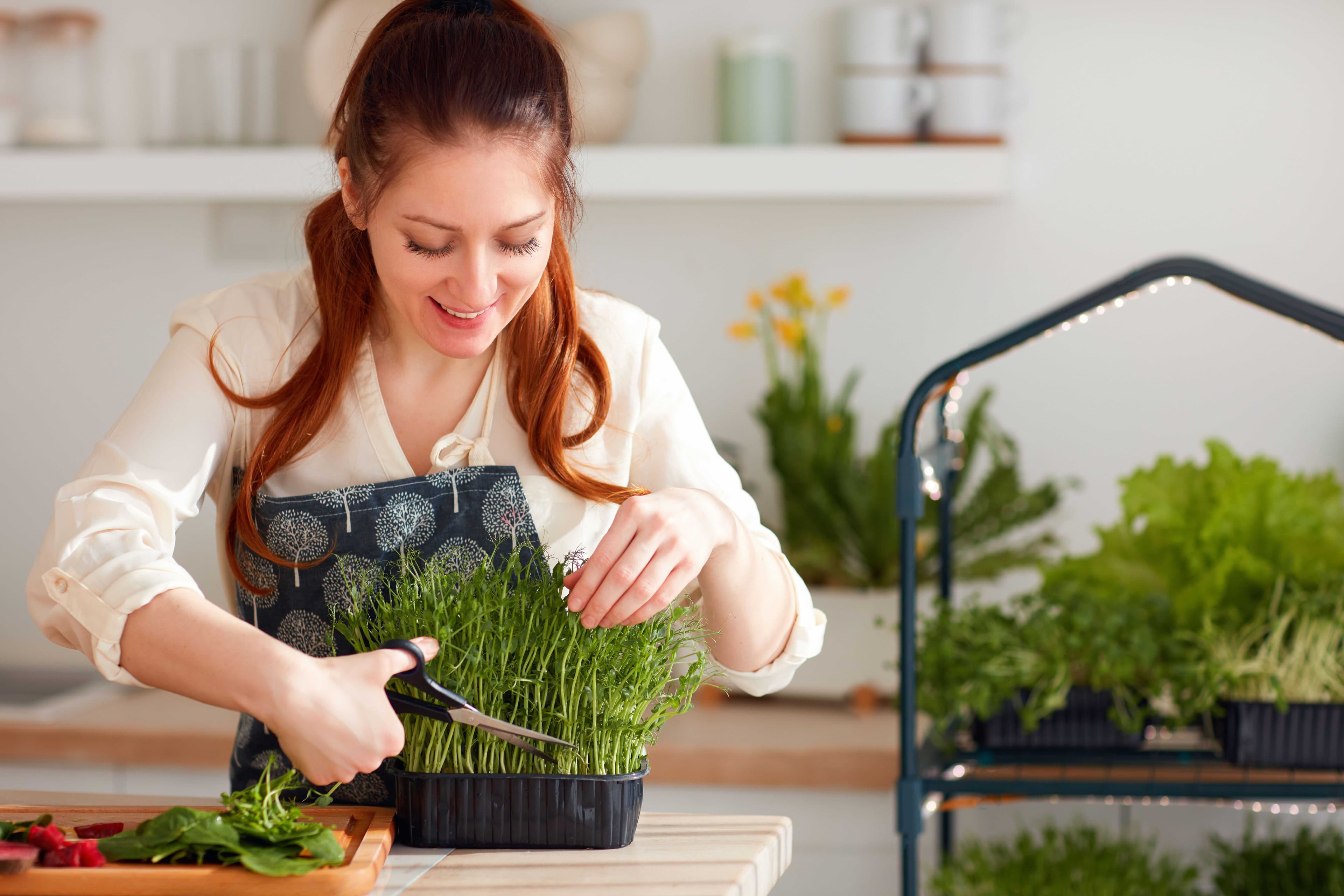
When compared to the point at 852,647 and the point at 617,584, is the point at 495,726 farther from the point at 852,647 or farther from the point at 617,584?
the point at 852,647

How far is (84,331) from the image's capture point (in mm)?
2375

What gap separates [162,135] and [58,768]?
108 cm

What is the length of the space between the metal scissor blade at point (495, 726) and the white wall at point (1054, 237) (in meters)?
1.50

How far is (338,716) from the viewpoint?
0.72 m

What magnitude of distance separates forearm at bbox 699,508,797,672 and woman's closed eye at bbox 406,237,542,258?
229 millimetres

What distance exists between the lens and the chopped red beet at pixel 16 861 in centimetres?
68

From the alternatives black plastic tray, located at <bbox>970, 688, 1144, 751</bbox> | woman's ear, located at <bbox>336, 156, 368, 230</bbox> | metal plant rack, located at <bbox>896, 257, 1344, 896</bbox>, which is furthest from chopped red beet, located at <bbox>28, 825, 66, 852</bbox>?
black plastic tray, located at <bbox>970, 688, 1144, 751</bbox>

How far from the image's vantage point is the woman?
0.77 m

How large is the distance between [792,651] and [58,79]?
1.93 metres

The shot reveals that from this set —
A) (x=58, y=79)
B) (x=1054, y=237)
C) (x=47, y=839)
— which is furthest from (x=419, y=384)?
(x=58, y=79)

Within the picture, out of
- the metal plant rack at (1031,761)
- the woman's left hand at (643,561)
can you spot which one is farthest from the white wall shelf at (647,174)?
the woman's left hand at (643,561)

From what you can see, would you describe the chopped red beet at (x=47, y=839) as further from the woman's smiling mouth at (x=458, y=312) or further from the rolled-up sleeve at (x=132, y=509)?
the woman's smiling mouth at (x=458, y=312)

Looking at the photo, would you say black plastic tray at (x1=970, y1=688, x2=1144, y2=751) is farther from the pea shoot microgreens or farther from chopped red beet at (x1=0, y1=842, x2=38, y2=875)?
chopped red beet at (x1=0, y1=842, x2=38, y2=875)

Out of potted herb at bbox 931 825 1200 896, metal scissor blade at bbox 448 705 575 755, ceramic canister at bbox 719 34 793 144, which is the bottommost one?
potted herb at bbox 931 825 1200 896
